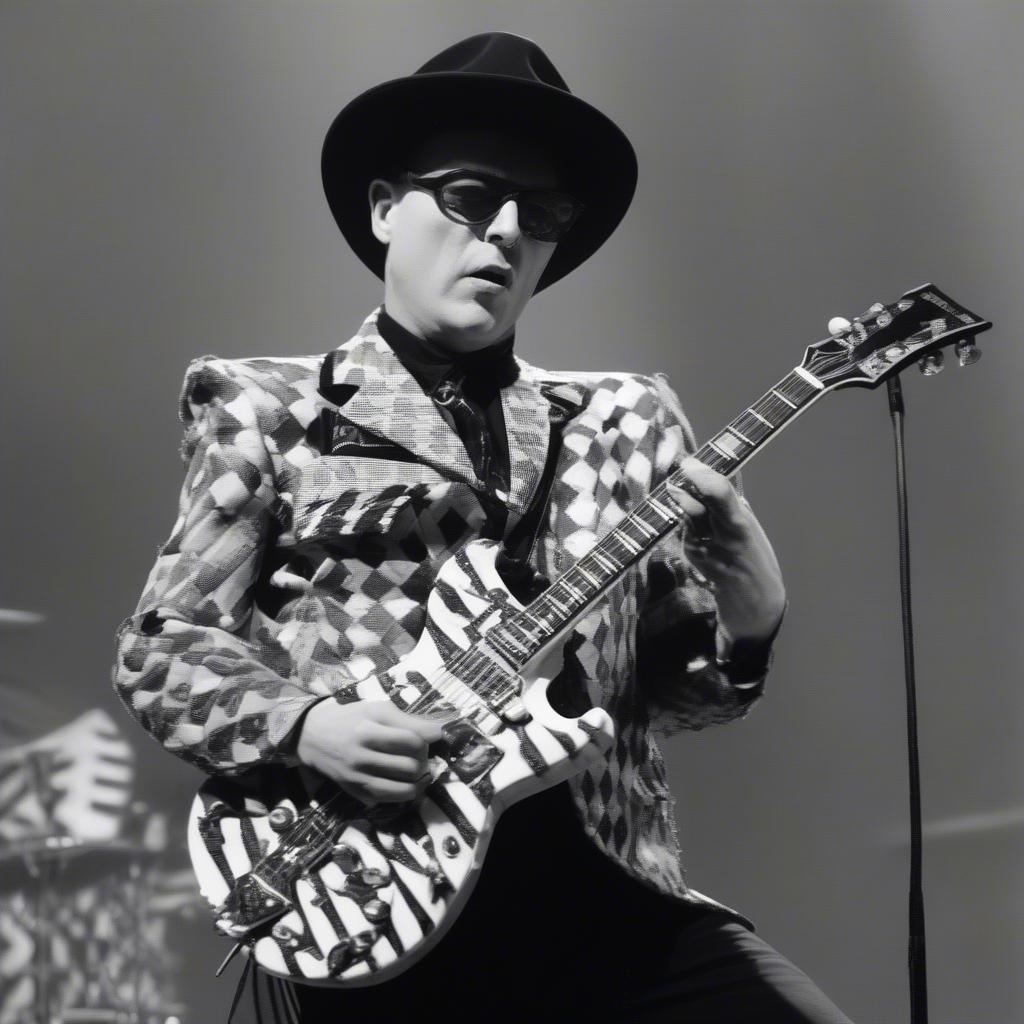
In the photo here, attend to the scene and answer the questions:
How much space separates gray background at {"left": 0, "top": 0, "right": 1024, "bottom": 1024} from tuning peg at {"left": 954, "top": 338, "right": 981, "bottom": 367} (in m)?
0.83

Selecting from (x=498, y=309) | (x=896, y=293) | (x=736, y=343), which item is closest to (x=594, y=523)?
(x=498, y=309)

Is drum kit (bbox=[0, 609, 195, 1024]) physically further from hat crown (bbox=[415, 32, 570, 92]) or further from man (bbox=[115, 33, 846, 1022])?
hat crown (bbox=[415, 32, 570, 92])

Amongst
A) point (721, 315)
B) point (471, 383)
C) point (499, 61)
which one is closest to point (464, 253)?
point (471, 383)

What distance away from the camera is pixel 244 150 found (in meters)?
2.22

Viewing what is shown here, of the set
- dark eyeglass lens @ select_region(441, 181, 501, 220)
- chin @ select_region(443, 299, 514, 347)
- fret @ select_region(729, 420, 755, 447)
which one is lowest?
fret @ select_region(729, 420, 755, 447)

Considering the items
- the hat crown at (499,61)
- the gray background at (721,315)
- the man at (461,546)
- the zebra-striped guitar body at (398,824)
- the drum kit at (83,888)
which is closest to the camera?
the zebra-striped guitar body at (398,824)

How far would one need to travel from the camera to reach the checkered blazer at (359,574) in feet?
4.36

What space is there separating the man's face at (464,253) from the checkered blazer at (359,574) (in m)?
0.08

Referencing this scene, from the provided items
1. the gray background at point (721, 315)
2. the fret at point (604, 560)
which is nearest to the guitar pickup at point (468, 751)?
the fret at point (604, 560)

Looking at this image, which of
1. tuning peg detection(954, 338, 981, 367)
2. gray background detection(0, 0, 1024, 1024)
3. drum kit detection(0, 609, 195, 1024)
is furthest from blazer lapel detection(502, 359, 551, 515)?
drum kit detection(0, 609, 195, 1024)

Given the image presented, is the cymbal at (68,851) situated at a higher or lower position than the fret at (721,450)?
lower

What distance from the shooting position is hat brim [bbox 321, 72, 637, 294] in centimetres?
148

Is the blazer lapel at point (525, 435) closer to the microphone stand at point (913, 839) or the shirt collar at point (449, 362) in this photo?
the shirt collar at point (449, 362)

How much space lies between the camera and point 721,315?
2.31 meters
